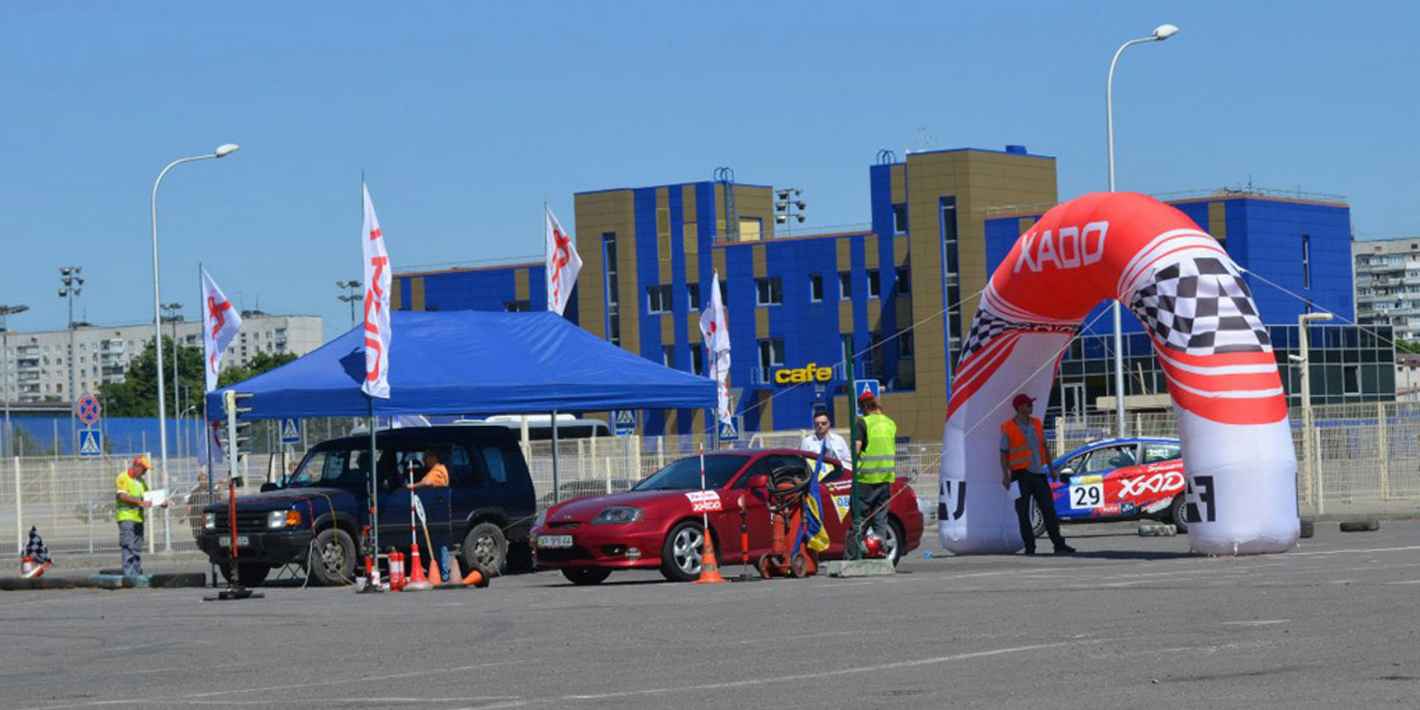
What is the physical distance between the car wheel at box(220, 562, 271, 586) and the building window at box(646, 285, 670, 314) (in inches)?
2671

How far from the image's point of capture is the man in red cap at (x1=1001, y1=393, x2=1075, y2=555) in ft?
79.7

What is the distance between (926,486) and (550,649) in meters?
30.2

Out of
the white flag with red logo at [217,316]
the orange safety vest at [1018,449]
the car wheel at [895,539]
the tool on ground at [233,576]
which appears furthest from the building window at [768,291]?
the car wheel at [895,539]

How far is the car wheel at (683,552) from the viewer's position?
884 inches

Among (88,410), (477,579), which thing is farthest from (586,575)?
(88,410)

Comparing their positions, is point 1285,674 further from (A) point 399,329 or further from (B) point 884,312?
(B) point 884,312

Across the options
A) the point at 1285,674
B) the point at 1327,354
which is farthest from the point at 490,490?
the point at 1327,354

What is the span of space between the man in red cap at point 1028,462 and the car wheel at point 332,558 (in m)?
7.40

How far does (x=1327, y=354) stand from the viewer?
84.2 meters

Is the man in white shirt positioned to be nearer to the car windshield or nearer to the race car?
the car windshield

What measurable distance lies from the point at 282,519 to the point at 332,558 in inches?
28.2

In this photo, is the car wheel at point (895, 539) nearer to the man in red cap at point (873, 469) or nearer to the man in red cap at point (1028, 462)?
the man in red cap at point (873, 469)

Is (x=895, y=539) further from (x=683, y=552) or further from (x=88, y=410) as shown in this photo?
(x=88, y=410)

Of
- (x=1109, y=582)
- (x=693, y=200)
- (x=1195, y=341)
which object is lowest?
(x=1109, y=582)
